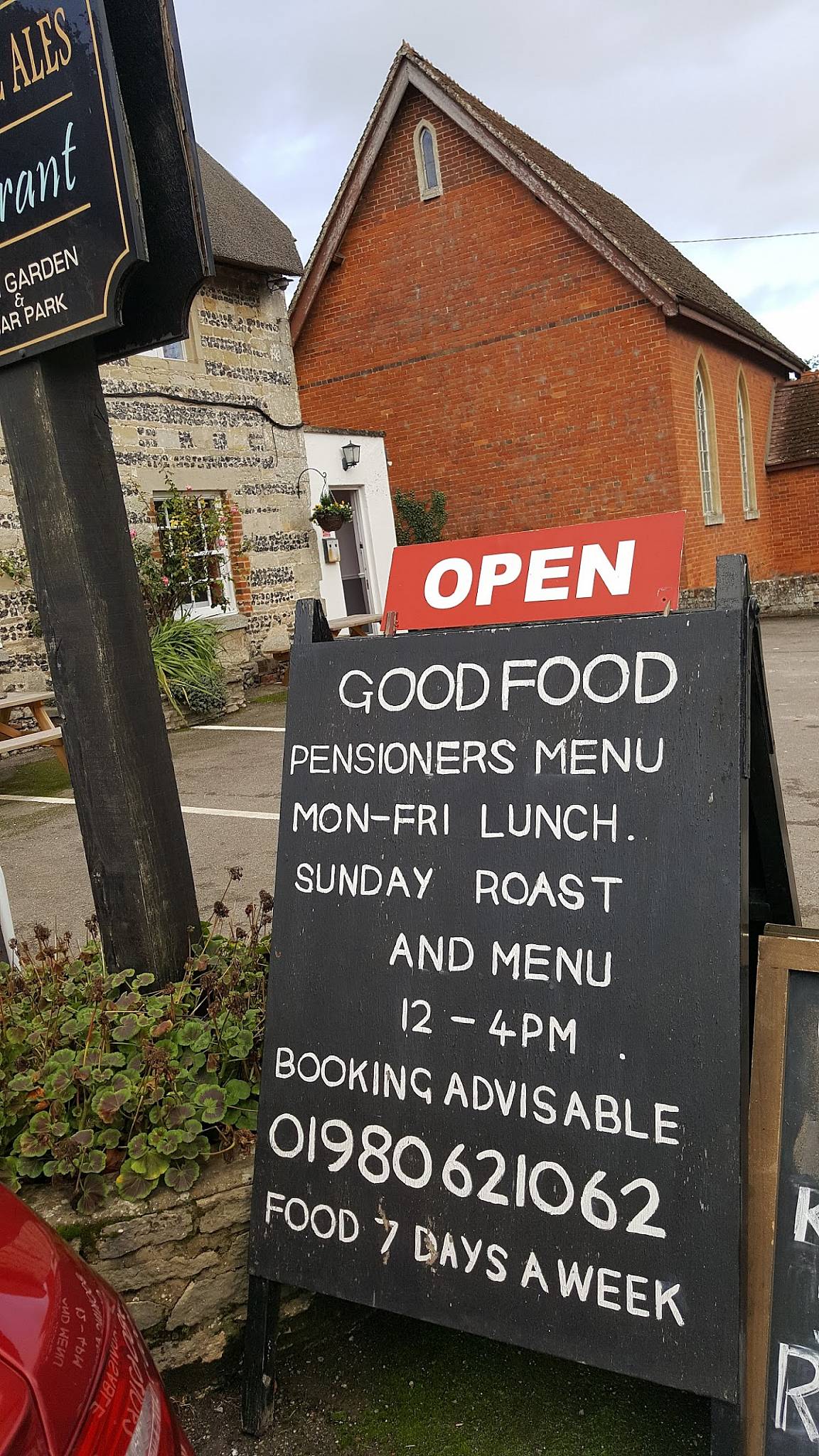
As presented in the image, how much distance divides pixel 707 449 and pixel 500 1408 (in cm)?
1658

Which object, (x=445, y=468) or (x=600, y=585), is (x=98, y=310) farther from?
(x=445, y=468)

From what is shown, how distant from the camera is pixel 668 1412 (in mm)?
2221

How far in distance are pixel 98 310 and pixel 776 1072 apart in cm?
227

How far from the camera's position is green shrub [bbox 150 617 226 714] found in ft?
35.7

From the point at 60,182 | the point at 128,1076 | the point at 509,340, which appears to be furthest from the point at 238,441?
the point at 128,1076

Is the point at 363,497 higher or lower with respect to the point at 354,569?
higher

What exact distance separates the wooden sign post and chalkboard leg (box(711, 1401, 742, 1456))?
1681mm

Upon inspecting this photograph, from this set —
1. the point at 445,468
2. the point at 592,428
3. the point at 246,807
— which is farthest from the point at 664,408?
the point at 246,807

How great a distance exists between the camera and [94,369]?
288cm

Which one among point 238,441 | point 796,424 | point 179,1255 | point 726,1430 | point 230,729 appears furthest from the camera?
point 796,424

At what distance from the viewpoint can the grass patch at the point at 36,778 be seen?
891 centimetres

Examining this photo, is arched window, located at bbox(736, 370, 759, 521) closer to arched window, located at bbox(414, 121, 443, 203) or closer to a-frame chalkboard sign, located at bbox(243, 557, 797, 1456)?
arched window, located at bbox(414, 121, 443, 203)

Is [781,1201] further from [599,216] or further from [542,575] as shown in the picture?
[599,216]

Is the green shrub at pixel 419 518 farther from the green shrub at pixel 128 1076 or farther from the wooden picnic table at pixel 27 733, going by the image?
the green shrub at pixel 128 1076
